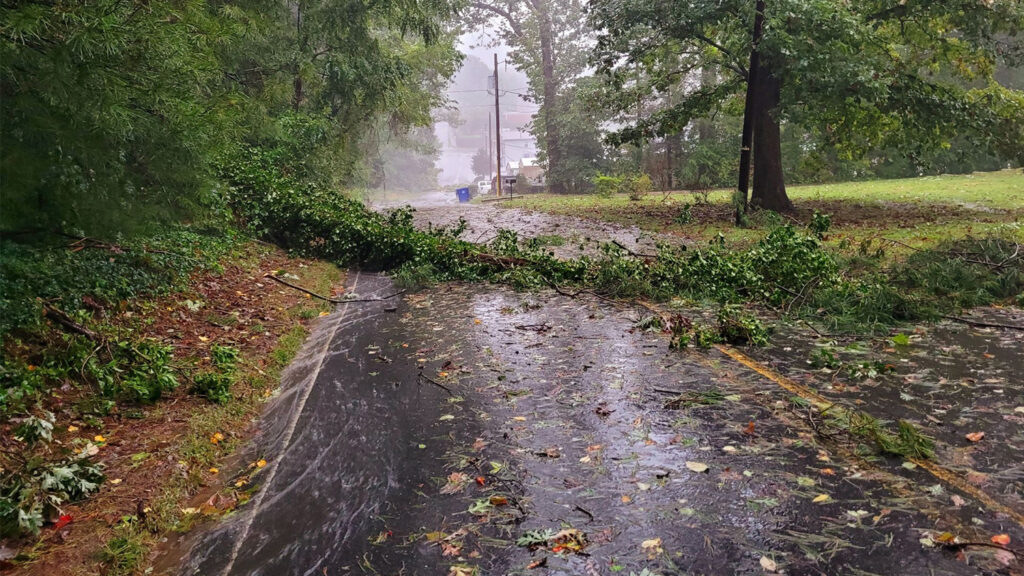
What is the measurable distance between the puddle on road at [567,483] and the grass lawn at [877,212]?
6.97m

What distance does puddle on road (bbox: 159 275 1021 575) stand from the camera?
2871 mm

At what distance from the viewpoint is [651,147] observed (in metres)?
32.3

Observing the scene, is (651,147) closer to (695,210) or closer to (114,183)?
(695,210)

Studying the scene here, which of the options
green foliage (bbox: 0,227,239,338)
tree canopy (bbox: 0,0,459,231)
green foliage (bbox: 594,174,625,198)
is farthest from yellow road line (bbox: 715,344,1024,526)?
green foliage (bbox: 594,174,625,198)

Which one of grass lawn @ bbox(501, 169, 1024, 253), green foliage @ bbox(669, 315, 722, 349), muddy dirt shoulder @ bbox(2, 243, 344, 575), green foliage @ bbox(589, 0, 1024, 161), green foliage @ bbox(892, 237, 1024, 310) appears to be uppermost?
green foliage @ bbox(589, 0, 1024, 161)

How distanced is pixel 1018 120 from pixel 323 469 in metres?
14.6

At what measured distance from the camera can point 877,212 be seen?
14.6 meters

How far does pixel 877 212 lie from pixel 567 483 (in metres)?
14.1

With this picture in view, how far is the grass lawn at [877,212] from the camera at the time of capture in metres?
11.3

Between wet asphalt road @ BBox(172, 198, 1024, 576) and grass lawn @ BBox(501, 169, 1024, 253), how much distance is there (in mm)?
6749

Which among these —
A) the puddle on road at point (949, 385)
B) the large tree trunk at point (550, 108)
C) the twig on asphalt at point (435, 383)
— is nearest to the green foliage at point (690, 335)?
the puddle on road at point (949, 385)

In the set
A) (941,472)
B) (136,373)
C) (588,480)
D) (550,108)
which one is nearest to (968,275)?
(941,472)

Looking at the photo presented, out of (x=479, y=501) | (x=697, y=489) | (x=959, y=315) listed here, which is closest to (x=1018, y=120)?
(x=959, y=315)

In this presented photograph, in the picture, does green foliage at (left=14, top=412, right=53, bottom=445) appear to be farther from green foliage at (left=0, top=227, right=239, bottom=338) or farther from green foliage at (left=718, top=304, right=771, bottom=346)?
green foliage at (left=718, top=304, right=771, bottom=346)
